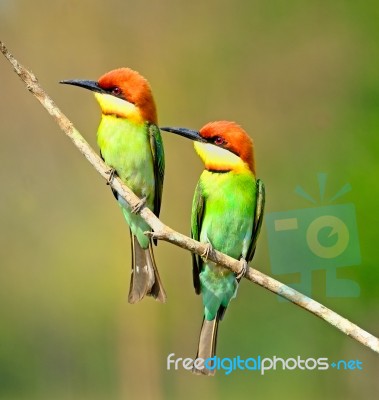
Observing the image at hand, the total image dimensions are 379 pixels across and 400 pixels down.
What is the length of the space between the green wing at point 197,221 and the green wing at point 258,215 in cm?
17

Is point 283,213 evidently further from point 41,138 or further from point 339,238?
point 41,138

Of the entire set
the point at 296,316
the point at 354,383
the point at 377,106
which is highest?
the point at 377,106

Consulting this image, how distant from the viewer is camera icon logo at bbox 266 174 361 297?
312 cm

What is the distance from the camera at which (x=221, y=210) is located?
2598mm

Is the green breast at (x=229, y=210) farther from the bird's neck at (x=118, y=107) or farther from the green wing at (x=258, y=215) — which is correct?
the bird's neck at (x=118, y=107)

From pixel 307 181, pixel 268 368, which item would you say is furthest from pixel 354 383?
pixel 307 181

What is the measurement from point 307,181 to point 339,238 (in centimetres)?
32

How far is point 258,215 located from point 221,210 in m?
0.14

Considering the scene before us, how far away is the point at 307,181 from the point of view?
3.34m

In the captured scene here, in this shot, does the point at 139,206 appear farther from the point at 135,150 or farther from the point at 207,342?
the point at 207,342

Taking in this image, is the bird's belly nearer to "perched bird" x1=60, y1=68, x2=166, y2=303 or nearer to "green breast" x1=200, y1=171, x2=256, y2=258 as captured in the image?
"green breast" x1=200, y1=171, x2=256, y2=258

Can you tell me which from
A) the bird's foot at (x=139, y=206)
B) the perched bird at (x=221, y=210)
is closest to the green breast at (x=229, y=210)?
the perched bird at (x=221, y=210)

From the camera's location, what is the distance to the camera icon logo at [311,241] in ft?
10.2

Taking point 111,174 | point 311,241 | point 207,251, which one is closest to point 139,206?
point 111,174
